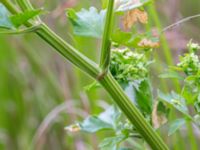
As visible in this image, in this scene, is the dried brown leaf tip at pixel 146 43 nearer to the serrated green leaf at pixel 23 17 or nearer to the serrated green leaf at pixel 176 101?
the serrated green leaf at pixel 176 101

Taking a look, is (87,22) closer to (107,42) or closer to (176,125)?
(107,42)

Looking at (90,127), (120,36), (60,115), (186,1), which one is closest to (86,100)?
(60,115)

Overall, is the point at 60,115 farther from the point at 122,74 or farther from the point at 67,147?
the point at 122,74

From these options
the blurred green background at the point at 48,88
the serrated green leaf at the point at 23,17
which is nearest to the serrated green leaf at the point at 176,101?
the serrated green leaf at the point at 23,17

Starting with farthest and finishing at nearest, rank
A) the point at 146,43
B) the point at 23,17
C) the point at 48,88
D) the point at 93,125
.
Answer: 1. the point at 48,88
2. the point at 93,125
3. the point at 146,43
4. the point at 23,17

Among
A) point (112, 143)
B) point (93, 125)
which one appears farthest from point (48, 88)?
point (112, 143)

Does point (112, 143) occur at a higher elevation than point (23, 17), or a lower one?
lower

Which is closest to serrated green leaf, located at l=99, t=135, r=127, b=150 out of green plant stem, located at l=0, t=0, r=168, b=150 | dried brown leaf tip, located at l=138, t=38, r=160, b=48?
green plant stem, located at l=0, t=0, r=168, b=150
